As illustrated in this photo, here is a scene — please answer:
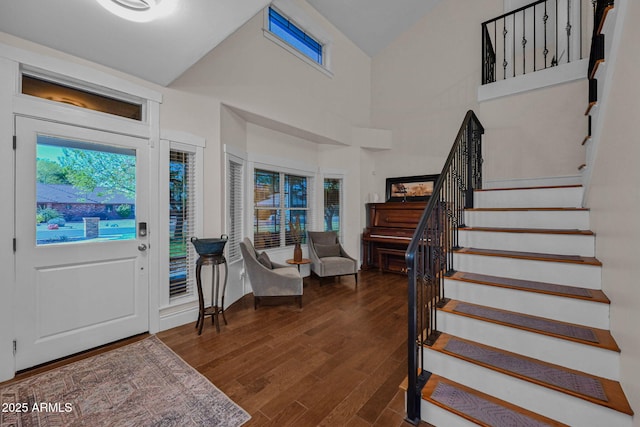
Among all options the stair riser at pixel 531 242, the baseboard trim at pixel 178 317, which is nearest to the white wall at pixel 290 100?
the baseboard trim at pixel 178 317

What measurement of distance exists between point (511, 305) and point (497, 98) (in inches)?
125

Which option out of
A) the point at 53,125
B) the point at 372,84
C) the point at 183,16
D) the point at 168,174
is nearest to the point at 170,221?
the point at 168,174

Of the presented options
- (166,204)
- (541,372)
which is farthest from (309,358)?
(166,204)

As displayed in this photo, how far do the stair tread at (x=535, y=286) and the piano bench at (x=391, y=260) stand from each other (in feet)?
10.6

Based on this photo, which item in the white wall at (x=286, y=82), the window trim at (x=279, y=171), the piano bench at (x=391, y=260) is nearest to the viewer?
the white wall at (x=286, y=82)

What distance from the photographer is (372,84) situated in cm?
670

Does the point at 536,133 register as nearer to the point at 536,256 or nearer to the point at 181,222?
the point at 536,256

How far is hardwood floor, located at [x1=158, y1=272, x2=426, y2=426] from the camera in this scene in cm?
186

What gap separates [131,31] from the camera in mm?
2281

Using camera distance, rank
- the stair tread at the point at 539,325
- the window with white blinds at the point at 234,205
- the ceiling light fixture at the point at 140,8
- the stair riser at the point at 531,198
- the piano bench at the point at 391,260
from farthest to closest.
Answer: the piano bench at the point at 391,260 < the window with white blinds at the point at 234,205 < the stair riser at the point at 531,198 < the ceiling light fixture at the point at 140,8 < the stair tread at the point at 539,325

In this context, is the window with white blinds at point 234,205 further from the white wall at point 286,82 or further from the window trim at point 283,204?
the white wall at point 286,82

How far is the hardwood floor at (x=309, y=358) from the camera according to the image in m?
1.86

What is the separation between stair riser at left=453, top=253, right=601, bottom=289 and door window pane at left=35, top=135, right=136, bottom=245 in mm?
3425

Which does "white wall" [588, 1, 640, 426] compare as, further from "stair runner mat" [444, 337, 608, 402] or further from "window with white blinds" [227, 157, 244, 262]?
"window with white blinds" [227, 157, 244, 262]
